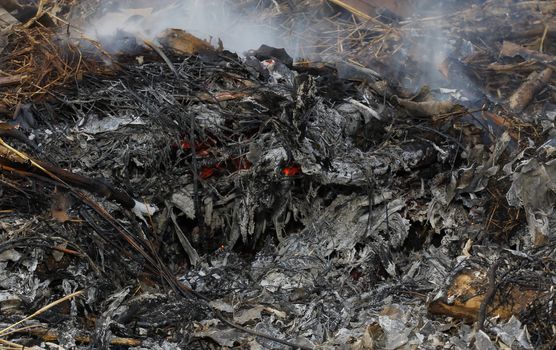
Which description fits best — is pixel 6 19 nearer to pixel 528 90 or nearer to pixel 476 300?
pixel 476 300

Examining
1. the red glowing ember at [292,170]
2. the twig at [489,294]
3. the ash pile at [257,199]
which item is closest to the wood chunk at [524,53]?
the ash pile at [257,199]

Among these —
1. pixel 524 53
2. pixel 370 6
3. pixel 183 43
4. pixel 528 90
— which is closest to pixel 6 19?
pixel 183 43

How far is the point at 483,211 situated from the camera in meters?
4.61

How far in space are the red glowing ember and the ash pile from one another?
0.04 ft

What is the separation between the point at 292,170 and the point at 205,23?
2.54 m

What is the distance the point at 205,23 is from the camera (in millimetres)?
6551

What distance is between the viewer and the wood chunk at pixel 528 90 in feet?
18.7

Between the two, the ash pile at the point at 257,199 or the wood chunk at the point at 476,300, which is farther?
the ash pile at the point at 257,199

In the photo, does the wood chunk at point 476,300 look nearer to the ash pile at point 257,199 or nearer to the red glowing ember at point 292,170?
the ash pile at point 257,199

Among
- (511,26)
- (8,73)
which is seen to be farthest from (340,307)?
(511,26)

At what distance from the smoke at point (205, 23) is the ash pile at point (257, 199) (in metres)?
0.21

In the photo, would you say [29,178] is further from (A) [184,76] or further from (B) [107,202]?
(A) [184,76]

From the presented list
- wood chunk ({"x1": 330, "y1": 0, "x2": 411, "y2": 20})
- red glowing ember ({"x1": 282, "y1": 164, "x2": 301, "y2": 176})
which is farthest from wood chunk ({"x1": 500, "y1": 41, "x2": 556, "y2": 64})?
red glowing ember ({"x1": 282, "y1": 164, "x2": 301, "y2": 176})

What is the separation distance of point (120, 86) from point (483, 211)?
273 cm
